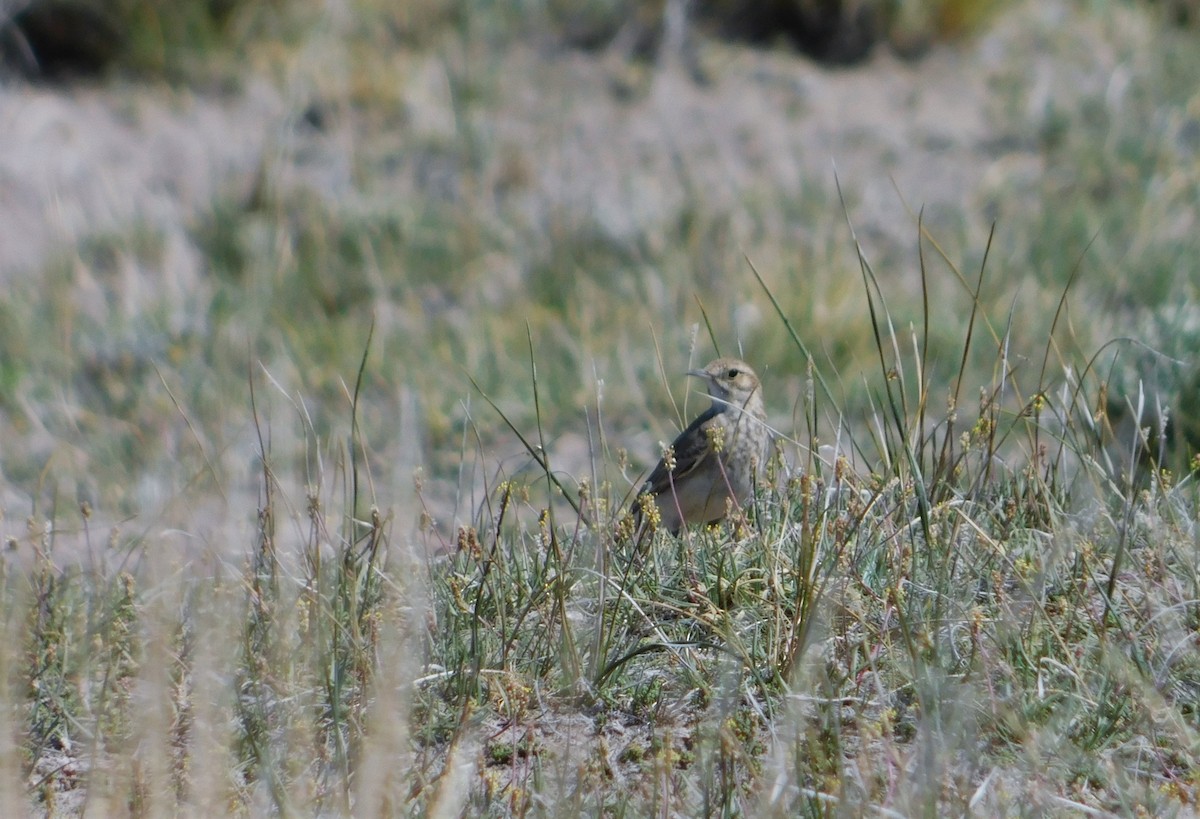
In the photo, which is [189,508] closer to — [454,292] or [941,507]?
[941,507]

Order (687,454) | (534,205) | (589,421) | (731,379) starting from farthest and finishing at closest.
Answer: (534,205)
(731,379)
(687,454)
(589,421)

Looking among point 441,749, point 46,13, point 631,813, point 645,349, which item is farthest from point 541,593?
point 46,13

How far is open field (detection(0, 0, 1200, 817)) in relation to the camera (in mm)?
3240

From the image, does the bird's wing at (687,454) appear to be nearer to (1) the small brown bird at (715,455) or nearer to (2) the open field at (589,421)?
(1) the small brown bird at (715,455)

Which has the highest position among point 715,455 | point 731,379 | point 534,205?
point 731,379

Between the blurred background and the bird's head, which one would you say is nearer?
the bird's head

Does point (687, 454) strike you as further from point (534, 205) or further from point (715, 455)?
point (534, 205)

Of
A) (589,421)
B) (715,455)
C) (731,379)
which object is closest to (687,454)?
(715,455)

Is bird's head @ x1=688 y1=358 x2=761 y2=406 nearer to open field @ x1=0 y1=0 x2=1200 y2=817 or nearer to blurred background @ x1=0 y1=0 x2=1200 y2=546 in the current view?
open field @ x1=0 y1=0 x2=1200 y2=817

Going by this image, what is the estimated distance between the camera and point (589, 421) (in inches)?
178

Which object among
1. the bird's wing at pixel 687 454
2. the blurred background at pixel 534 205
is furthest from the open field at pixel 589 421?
the bird's wing at pixel 687 454

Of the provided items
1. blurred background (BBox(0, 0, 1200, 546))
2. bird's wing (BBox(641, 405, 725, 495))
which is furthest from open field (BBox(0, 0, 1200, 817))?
bird's wing (BBox(641, 405, 725, 495))

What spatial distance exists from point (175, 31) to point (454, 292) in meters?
3.29

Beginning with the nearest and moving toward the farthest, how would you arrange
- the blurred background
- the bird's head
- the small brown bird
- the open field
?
the open field → the small brown bird → the bird's head → the blurred background
